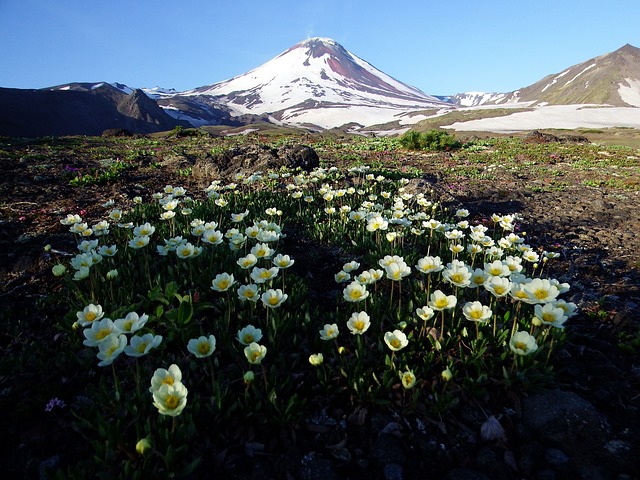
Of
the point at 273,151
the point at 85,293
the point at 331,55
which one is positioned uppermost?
the point at 331,55

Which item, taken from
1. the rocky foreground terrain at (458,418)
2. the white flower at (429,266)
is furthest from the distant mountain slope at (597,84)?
the white flower at (429,266)

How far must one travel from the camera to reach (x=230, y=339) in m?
2.73

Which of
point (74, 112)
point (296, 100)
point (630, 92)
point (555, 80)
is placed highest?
point (555, 80)

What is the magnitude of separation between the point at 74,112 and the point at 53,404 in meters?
98.4

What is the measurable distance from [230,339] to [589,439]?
2371 millimetres

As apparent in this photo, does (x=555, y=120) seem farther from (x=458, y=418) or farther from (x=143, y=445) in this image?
(x=143, y=445)

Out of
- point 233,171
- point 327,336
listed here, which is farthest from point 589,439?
point 233,171

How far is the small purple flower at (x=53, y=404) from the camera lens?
89.6 inches

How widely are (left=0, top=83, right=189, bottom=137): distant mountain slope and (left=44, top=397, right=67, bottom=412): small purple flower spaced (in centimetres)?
7568

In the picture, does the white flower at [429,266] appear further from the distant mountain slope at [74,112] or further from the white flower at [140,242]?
the distant mountain slope at [74,112]

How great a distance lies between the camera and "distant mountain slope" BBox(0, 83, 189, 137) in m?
66.4

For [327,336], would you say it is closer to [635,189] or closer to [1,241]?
[1,241]

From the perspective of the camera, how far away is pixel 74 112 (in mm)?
79812

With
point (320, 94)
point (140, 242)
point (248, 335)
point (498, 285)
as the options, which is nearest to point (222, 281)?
point (248, 335)
